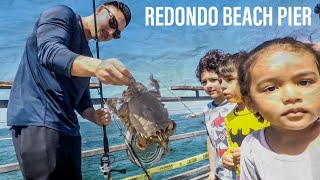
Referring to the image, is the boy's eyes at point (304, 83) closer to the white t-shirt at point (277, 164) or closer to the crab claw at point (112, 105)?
the white t-shirt at point (277, 164)

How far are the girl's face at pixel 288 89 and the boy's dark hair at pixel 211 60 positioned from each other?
86 centimetres

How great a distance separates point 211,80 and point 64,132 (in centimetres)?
74

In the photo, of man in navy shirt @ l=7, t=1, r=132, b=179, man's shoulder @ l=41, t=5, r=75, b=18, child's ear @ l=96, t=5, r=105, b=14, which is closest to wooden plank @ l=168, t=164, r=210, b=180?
man in navy shirt @ l=7, t=1, r=132, b=179

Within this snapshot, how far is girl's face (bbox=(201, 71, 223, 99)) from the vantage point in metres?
1.93

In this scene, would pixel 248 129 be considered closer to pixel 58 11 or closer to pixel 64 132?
pixel 64 132

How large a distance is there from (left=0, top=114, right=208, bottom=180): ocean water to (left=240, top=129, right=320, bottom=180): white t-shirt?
2.88ft

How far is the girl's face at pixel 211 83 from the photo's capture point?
1934 mm

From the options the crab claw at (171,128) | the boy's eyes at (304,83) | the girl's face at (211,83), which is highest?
the boy's eyes at (304,83)

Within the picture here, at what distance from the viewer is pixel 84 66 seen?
1163mm

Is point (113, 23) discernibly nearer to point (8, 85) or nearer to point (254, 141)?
point (8, 85)

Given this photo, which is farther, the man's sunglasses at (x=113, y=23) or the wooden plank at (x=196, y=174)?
the wooden plank at (x=196, y=174)

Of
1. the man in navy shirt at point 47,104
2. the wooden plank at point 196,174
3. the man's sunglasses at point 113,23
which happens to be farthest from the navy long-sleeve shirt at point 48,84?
the wooden plank at point 196,174

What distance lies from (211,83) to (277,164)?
1003 mm

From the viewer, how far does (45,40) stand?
129 cm
